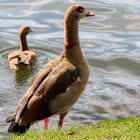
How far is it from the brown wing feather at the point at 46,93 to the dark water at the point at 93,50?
7.73 feet

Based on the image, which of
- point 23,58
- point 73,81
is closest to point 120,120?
point 73,81

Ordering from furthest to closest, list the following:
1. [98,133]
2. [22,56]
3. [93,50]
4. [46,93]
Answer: [93,50] → [22,56] → [46,93] → [98,133]

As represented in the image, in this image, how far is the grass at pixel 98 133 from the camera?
355 inches

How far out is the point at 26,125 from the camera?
33.2ft

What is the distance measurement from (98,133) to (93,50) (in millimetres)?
10103

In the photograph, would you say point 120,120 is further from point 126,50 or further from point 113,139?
point 126,50

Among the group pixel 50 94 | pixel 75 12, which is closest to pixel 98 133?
pixel 50 94

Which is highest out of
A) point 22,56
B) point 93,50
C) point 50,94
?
point 50,94

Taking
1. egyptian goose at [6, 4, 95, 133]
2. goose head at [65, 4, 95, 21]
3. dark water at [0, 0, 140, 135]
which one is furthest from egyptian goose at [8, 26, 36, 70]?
egyptian goose at [6, 4, 95, 133]

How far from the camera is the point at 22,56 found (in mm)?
18250

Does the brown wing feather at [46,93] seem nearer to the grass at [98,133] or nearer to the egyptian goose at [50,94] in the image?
the egyptian goose at [50,94]

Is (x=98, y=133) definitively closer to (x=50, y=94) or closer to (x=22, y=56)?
(x=50, y=94)

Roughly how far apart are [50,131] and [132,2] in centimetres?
1476

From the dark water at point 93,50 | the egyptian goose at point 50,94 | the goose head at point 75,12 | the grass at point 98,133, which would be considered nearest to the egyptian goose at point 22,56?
the dark water at point 93,50
